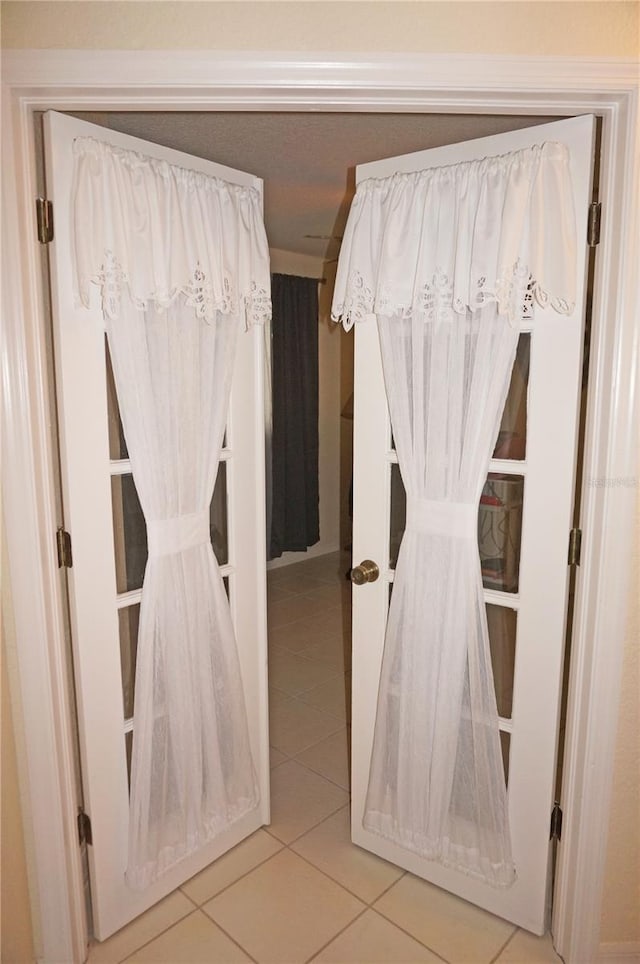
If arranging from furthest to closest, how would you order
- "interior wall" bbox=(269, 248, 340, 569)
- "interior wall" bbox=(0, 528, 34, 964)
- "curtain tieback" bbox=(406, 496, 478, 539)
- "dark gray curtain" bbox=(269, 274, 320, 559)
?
1. "interior wall" bbox=(269, 248, 340, 569)
2. "dark gray curtain" bbox=(269, 274, 320, 559)
3. "curtain tieback" bbox=(406, 496, 478, 539)
4. "interior wall" bbox=(0, 528, 34, 964)

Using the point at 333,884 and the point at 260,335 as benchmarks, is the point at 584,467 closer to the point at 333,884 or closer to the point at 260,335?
the point at 260,335

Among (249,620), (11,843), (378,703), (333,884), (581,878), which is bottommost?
(333,884)

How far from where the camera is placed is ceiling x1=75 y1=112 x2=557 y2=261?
1735 mm

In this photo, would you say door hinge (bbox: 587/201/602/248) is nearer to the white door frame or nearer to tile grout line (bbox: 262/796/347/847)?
the white door frame

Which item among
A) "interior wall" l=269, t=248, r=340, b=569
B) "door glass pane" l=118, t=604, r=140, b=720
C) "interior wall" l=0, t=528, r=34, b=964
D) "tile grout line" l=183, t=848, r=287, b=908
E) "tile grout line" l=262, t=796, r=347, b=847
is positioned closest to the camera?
"interior wall" l=0, t=528, r=34, b=964

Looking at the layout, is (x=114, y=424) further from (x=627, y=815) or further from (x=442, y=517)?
(x=627, y=815)

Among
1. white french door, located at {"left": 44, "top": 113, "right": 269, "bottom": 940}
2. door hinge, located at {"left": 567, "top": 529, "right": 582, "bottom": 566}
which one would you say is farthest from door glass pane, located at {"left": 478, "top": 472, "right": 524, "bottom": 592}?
white french door, located at {"left": 44, "top": 113, "right": 269, "bottom": 940}

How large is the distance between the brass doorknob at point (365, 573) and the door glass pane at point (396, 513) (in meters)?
0.05

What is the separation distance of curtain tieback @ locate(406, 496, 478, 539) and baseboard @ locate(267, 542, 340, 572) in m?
3.37

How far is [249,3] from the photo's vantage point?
4.27 feet

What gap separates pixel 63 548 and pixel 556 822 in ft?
5.01

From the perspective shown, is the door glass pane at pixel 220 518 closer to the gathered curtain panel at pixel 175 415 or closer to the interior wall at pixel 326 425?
the gathered curtain panel at pixel 175 415

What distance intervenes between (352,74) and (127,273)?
27.5 inches

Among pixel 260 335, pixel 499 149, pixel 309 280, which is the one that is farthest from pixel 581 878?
pixel 309 280
